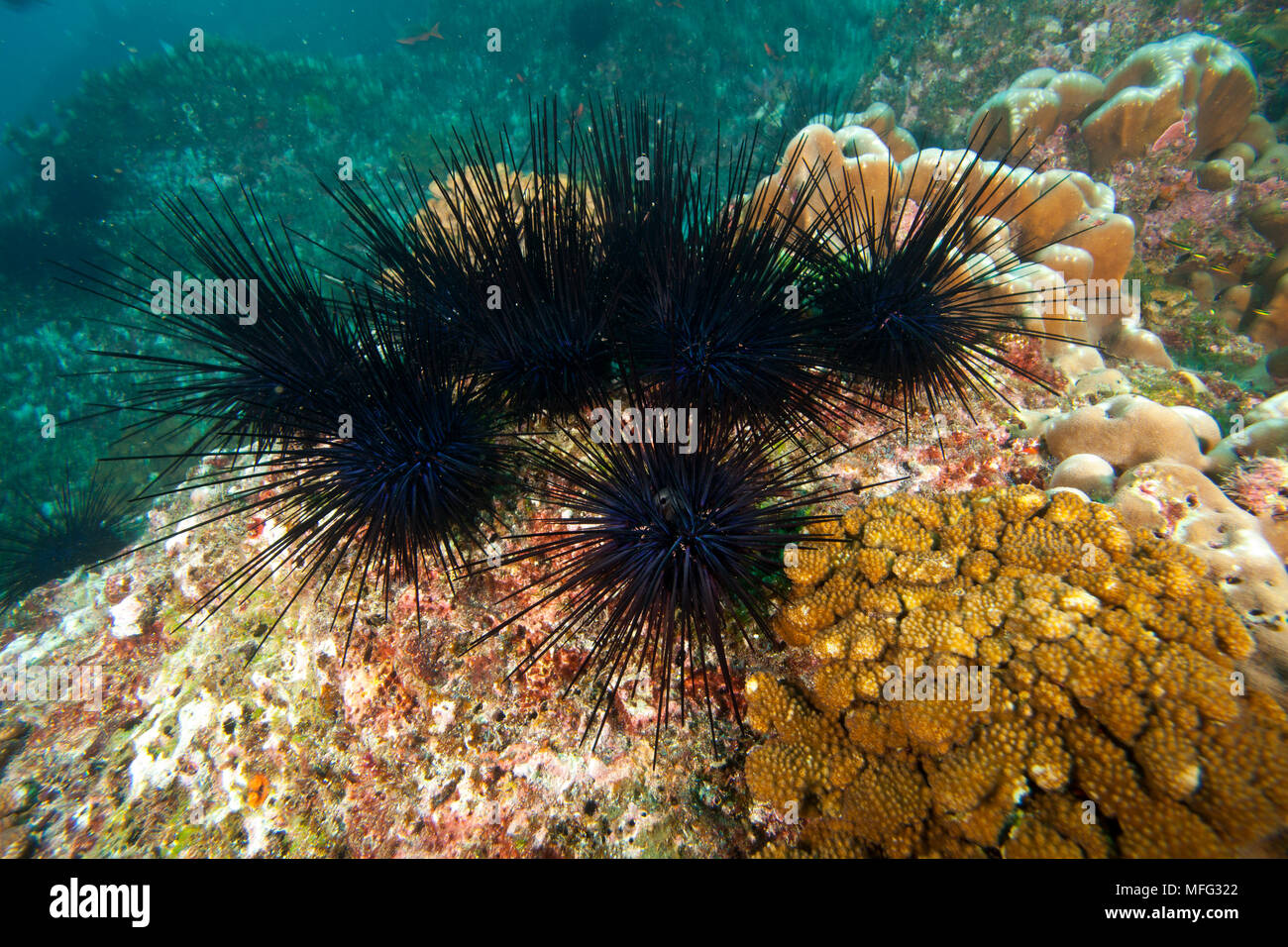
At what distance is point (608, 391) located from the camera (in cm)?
311

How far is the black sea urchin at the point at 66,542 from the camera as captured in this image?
8008 millimetres

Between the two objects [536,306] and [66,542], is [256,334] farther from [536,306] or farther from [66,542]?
[66,542]

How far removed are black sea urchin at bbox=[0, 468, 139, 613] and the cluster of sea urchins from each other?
8174 mm

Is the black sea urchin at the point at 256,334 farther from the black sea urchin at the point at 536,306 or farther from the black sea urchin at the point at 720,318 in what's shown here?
the black sea urchin at the point at 720,318

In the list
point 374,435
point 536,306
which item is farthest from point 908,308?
point 374,435

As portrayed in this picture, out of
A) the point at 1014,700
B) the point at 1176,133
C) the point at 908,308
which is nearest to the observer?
the point at 1014,700

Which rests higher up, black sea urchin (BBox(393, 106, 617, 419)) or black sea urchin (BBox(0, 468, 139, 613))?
black sea urchin (BBox(393, 106, 617, 419))

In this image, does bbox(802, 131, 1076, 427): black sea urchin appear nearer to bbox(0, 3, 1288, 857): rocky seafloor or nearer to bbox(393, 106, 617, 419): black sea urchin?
bbox(0, 3, 1288, 857): rocky seafloor

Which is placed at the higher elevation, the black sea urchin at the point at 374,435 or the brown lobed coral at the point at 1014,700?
the black sea urchin at the point at 374,435

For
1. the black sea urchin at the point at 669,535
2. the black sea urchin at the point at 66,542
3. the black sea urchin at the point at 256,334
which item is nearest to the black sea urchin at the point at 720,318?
the black sea urchin at the point at 669,535

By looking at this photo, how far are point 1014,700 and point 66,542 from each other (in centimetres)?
1278

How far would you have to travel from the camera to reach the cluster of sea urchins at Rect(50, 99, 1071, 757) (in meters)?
2.36

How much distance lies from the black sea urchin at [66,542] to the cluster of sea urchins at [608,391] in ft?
26.8

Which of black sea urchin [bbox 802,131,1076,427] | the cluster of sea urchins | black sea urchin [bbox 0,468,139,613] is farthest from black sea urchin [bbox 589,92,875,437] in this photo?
black sea urchin [bbox 0,468,139,613]
